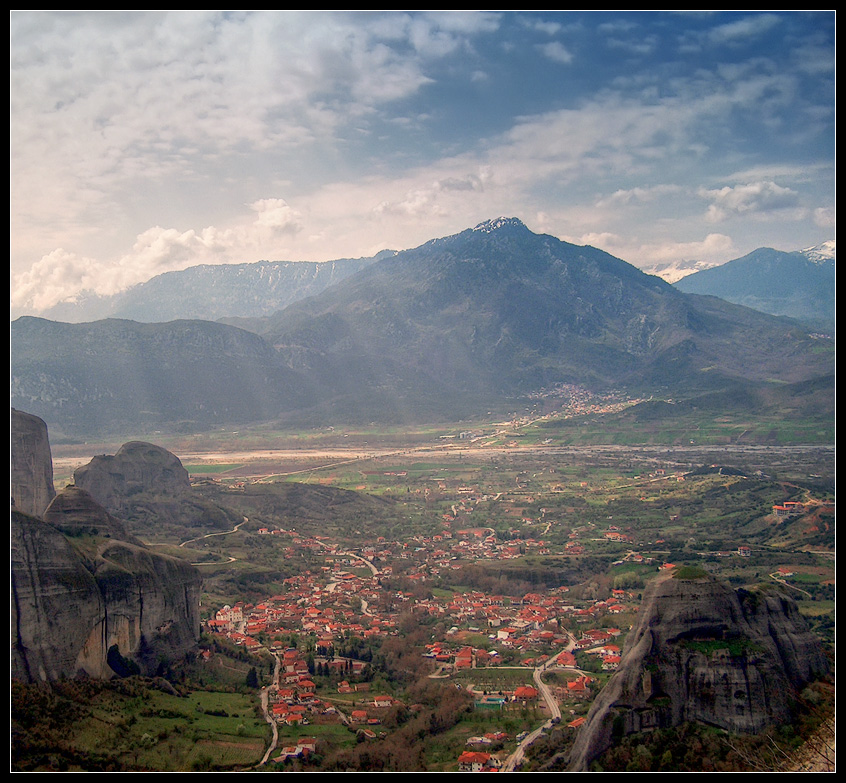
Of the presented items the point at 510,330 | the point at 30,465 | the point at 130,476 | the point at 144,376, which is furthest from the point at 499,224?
the point at 30,465

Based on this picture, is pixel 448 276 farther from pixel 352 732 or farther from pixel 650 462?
pixel 352 732

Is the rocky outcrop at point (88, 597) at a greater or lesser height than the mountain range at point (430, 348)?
lesser

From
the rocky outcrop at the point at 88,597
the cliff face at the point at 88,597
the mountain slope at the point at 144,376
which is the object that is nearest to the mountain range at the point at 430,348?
the mountain slope at the point at 144,376

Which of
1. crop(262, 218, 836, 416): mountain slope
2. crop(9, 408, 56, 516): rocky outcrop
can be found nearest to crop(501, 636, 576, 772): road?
crop(9, 408, 56, 516): rocky outcrop

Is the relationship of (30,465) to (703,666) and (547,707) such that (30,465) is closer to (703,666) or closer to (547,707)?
(547,707)

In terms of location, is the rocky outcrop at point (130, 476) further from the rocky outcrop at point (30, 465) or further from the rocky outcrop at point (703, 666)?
the rocky outcrop at point (703, 666)

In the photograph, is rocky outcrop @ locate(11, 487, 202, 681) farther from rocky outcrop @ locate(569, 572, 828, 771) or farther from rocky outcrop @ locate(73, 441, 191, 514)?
rocky outcrop @ locate(73, 441, 191, 514)
